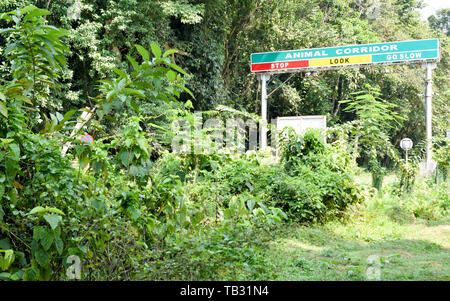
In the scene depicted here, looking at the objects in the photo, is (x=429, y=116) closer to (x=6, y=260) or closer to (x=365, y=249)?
(x=365, y=249)

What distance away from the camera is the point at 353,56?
13062mm

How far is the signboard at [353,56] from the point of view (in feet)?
41.0

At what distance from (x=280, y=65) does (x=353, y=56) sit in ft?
7.35

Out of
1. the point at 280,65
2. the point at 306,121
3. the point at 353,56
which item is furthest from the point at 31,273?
the point at 280,65

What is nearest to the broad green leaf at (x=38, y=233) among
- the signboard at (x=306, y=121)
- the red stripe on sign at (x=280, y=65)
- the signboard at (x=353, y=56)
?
the signboard at (x=306, y=121)

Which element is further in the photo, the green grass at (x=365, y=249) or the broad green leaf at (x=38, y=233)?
the green grass at (x=365, y=249)

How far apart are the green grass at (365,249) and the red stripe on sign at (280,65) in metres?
7.98

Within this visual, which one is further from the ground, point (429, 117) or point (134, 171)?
point (429, 117)

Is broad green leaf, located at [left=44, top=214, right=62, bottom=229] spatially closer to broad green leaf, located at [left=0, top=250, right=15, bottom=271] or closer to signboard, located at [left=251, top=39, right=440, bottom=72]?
broad green leaf, located at [left=0, top=250, right=15, bottom=271]

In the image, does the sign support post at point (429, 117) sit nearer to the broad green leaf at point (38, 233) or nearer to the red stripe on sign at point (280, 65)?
the red stripe on sign at point (280, 65)

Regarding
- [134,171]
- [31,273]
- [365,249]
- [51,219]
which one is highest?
[134,171]

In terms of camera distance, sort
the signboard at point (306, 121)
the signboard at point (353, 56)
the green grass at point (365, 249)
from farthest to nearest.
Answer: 1. the signboard at point (353, 56)
2. the signboard at point (306, 121)
3. the green grass at point (365, 249)
